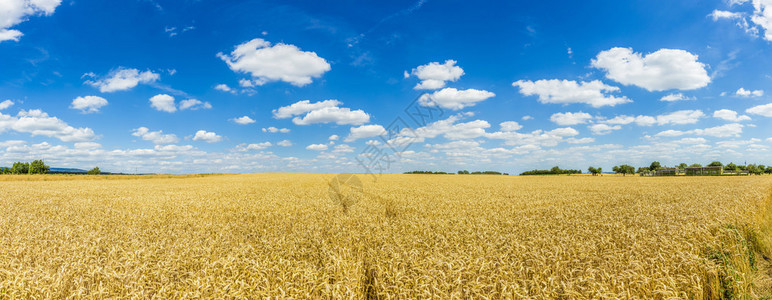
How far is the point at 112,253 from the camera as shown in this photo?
19.8 feet

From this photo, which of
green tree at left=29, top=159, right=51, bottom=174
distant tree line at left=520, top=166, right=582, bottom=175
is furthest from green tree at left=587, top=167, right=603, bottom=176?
green tree at left=29, top=159, right=51, bottom=174

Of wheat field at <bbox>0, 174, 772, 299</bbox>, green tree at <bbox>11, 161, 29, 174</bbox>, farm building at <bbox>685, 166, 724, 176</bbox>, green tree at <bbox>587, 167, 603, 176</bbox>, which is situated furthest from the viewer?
green tree at <bbox>587, 167, 603, 176</bbox>

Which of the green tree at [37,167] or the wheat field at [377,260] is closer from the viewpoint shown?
the wheat field at [377,260]

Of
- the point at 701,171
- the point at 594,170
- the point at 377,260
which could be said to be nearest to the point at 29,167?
the point at 377,260

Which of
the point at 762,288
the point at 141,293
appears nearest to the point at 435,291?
the point at 141,293

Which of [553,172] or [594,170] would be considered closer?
[553,172]

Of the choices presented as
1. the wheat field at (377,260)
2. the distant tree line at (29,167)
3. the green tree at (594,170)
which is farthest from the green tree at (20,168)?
the green tree at (594,170)

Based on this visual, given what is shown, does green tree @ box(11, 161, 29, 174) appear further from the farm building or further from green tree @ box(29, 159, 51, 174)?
the farm building

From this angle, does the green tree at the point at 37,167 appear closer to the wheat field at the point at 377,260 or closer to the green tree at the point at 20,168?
the green tree at the point at 20,168

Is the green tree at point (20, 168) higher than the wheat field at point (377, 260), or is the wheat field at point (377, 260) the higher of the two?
the green tree at point (20, 168)

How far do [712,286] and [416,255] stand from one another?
4.95 m

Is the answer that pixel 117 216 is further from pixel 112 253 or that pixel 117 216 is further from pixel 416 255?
pixel 416 255

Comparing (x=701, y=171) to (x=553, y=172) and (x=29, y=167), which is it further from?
(x=29, y=167)

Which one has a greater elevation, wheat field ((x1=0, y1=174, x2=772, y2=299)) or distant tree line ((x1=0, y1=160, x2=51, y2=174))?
distant tree line ((x1=0, y1=160, x2=51, y2=174))
